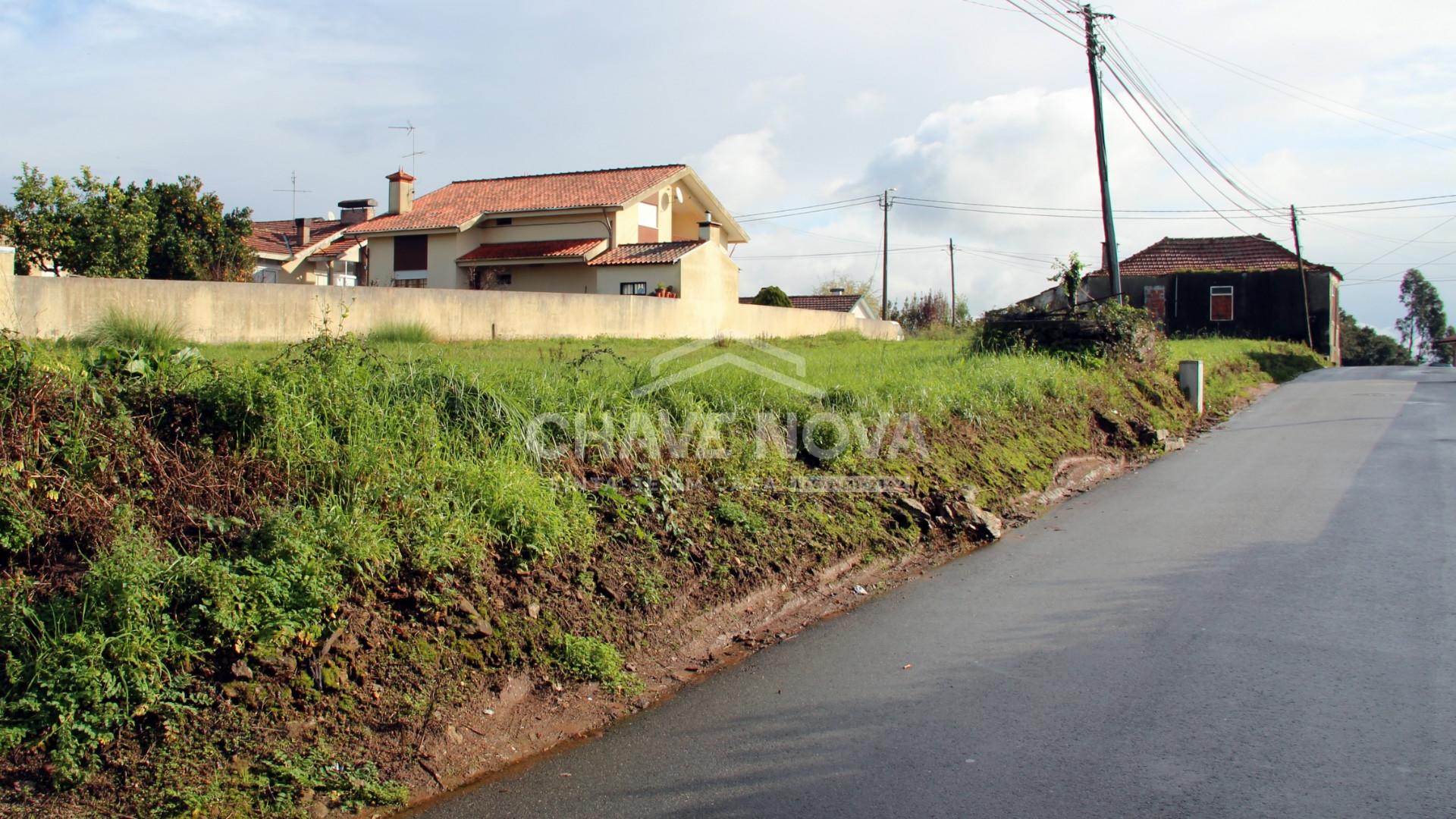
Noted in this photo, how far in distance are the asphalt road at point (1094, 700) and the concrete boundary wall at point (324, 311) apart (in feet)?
18.9

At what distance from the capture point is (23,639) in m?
A: 4.22

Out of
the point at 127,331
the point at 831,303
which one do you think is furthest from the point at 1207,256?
the point at 127,331

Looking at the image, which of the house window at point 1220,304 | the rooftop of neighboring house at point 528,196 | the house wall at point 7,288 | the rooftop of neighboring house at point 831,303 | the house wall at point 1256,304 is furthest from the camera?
the rooftop of neighboring house at point 831,303

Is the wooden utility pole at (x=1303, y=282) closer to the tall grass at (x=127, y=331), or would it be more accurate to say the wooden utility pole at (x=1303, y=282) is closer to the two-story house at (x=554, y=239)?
the two-story house at (x=554, y=239)

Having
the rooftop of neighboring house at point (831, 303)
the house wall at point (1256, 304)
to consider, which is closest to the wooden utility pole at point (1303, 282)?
the house wall at point (1256, 304)

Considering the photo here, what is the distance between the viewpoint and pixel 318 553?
16.4 feet

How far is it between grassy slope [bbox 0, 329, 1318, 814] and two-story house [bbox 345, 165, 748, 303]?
27655mm

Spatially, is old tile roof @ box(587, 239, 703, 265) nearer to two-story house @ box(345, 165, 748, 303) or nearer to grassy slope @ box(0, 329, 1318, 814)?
two-story house @ box(345, 165, 748, 303)

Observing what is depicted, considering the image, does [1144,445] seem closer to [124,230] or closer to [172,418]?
[172,418]

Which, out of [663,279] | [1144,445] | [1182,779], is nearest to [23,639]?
[1182,779]

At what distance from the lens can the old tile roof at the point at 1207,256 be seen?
50.3m

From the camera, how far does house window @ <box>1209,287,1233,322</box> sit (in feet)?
160

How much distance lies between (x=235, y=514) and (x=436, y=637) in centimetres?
125

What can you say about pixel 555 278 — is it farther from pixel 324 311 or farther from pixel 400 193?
pixel 324 311
